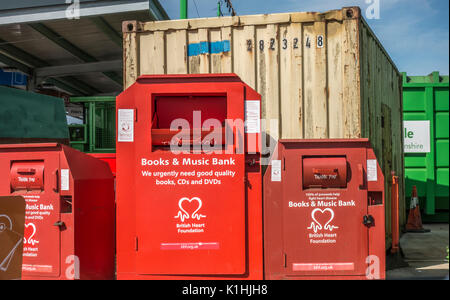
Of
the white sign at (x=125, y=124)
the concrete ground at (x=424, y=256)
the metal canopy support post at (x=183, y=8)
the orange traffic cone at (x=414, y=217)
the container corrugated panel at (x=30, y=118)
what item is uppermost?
→ the metal canopy support post at (x=183, y=8)

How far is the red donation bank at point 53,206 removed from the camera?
295cm

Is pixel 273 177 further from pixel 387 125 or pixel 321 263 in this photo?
pixel 387 125

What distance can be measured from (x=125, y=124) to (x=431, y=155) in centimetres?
666

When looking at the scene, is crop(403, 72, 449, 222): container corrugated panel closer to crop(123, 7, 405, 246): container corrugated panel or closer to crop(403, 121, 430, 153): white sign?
crop(403, 121, 430, 153): white sign

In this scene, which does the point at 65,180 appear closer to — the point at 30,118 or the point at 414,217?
the point at 30,118

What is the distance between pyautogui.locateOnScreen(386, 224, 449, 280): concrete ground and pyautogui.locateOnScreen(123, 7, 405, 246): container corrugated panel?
1.67 m

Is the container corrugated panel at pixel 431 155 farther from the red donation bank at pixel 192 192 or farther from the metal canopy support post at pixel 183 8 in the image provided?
the red donation bank at pixel 192 192


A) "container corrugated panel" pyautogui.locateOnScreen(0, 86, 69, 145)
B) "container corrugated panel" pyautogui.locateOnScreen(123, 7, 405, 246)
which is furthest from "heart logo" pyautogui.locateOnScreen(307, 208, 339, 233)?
"container corrugated panel" pyautogui.locateOnScreen(0, 86, 69, 145)

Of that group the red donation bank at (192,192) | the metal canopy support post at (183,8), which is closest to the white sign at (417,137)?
the metal canopy support post at (183,8)

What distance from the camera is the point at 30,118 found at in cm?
508

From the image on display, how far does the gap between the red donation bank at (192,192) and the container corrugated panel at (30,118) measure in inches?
106

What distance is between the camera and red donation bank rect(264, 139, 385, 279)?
283cm
